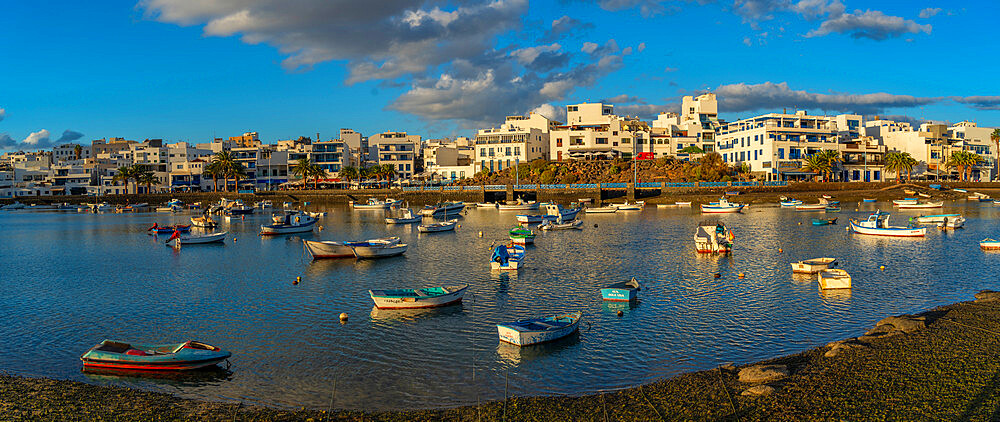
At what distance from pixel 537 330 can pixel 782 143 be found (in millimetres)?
108528

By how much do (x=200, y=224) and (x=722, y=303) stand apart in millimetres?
70895

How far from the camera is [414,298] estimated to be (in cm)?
2777

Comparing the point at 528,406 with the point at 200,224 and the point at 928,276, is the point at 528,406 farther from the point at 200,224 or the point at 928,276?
the point at 200,224

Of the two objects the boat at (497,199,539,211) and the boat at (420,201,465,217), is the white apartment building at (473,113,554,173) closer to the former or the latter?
the boat at (497,199,539,211)

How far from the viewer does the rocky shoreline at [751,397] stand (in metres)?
14.1

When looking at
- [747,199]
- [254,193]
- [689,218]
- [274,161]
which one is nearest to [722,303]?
[689,218]

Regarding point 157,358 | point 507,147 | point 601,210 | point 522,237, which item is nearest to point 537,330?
point 157,358

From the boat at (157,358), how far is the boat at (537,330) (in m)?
9.46

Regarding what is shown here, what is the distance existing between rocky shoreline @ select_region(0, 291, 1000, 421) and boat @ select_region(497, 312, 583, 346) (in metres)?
5.18

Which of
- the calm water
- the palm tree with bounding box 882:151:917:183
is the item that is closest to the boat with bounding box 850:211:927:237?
the calm water

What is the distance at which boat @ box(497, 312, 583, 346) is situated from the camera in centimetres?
2141

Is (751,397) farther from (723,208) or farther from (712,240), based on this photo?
(723,208)

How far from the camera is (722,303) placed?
28281mm

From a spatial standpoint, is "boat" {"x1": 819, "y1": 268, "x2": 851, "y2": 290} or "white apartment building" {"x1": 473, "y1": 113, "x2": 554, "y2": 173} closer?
"boat" {"x1": 819, "y1": 268, "x2": 851, "y2": 290}
